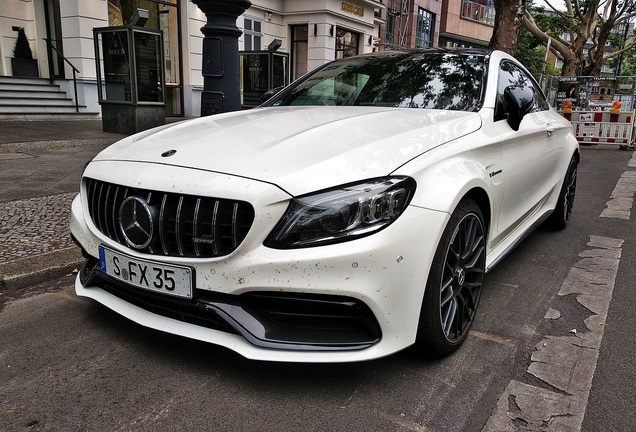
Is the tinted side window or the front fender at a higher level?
the tinted side window

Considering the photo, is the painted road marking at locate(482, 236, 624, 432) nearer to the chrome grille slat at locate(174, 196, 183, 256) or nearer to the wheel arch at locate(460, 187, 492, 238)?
the wheel arch at locate(460, 187, 492, 238)

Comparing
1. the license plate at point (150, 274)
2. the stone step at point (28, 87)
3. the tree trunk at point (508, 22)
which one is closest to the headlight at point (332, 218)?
the license plate at point (150, 274)

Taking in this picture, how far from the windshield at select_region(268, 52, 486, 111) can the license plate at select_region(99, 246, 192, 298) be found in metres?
1.86

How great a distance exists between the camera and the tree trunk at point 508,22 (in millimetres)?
11164

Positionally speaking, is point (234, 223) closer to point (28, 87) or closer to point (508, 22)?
point (508, 22)

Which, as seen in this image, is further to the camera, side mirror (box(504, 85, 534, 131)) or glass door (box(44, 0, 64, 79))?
glass door (box(44, 0, 64, 79))

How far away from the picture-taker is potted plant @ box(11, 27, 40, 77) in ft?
45.3

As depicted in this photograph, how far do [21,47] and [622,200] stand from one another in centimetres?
1439

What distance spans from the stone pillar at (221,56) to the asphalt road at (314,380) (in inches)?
91.8

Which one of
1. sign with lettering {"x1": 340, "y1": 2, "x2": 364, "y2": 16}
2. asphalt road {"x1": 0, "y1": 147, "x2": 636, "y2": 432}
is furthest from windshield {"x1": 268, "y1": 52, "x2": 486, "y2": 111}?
sign with lettering {"x1": 340, "y1": 2, "x2": 364, "y2": 16}

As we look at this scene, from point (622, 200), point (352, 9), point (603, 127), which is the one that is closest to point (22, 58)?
point (352, 9)

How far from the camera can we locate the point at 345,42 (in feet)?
A: 71.8

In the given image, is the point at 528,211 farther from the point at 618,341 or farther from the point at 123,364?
the point at 123,364

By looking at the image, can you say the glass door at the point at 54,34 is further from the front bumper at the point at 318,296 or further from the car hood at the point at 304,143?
the front bumper at the point at 318,296
